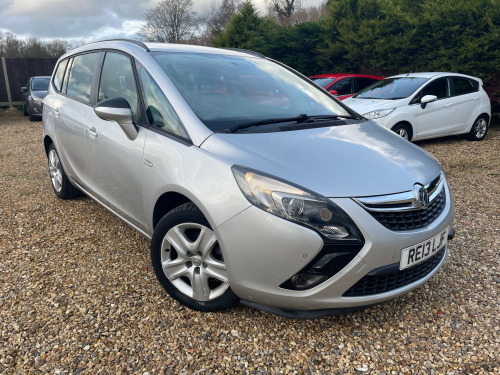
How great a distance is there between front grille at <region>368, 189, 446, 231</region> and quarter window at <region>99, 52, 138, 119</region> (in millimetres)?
1793

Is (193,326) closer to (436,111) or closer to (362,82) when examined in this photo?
(436,111)

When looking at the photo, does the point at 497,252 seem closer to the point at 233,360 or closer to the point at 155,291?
the point at 233,360

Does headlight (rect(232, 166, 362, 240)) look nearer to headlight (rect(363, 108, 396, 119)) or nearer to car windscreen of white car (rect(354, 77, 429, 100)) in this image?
headlight (rect(363, 108, 396, 119))

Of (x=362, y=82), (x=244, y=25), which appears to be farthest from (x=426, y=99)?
(x=244, y=25)

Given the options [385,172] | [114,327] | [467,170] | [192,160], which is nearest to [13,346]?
[114,327]

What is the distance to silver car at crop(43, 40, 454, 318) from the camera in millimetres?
1961

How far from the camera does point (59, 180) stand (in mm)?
4508

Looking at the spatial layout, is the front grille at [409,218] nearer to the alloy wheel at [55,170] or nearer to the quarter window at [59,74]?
the alloy wheel at [55,170]

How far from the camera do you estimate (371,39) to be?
11.4m

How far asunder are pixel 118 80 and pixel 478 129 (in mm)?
7782

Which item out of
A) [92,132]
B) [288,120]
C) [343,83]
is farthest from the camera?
[343,83]

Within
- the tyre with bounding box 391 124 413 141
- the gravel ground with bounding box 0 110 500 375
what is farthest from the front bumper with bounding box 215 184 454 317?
the tyre with bounding box 391 124 413 141

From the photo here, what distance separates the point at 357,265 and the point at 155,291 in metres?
1.43

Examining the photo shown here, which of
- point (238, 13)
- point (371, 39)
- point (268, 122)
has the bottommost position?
point (268, 122)
